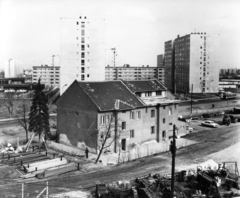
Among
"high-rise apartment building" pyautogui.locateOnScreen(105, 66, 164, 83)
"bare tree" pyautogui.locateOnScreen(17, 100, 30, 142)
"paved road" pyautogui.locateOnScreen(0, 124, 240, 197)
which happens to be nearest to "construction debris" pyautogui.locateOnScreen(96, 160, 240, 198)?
"paved road" pyautogui.locateOnScreen(0, 124, 240, 197)

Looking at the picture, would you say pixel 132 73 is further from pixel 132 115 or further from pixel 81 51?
pixel 132 115

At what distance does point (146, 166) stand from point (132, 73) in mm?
103359

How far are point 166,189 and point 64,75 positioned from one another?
204ft

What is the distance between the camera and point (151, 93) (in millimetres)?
46906

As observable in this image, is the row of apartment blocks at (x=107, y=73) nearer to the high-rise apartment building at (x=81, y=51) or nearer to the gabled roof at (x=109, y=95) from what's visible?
the high-rise apartment building at (x=81, y=51)

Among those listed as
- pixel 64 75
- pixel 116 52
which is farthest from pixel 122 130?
pixel 116 52

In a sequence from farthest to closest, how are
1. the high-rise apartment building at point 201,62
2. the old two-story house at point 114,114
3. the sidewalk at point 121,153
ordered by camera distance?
the high-rise apartment building at point 201,62 < the old two-story house at point 114,114 < the sidewalk at point 121,153

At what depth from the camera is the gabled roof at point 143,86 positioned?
45516mm

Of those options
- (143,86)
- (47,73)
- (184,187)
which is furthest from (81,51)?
(184,187)

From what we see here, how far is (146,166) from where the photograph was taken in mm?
33469

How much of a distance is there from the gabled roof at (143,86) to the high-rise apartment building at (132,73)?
82.4 m

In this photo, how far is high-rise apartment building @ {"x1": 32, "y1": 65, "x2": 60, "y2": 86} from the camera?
131000mm

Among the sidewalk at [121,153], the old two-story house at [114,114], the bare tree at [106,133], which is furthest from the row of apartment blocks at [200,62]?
the bare tree at [106,133]

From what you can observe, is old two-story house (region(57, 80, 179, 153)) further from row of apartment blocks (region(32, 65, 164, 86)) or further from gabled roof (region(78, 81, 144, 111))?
row of apartment blocks (region(32, 65, 164, 86))
